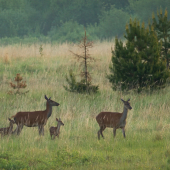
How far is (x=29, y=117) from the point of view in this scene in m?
9.57

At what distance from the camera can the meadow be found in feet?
25.1

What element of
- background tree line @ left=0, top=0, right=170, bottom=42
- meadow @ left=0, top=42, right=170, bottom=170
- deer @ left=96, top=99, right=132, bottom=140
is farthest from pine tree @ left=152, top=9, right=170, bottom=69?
background tree line @ left=0, top=0, right=170, bottom=42

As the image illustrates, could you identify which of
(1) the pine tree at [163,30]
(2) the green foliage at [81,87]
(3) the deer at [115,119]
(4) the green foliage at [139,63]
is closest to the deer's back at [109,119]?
(3) the deer at [115,119]

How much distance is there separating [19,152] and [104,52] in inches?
715

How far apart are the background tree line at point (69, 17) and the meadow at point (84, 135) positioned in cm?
2875

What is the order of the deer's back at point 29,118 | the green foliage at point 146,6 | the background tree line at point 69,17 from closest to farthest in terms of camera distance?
the deer's back at point 29,118 → the green foliage at point 146,6 → the background tree line at point 69,17

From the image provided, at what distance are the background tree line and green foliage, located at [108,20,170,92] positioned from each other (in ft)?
99.6

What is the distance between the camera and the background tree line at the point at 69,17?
1873 inches

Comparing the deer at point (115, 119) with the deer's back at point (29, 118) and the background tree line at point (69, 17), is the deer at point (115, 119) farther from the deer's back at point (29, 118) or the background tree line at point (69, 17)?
the background tree line at point (69, 17)

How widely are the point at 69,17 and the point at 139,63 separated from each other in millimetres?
36598

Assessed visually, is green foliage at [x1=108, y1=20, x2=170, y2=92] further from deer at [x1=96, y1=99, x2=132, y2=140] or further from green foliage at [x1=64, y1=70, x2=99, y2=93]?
deer at [x1=96, y1=99, x2=132, y2=140]

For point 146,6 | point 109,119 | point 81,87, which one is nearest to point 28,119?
point 109,119

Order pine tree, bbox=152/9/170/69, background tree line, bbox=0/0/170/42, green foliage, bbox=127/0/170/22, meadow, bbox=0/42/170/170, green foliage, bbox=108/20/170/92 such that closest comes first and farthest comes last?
meadow, bbox=0/42/170/170 → green foliage, bbox=108/20/170/92 → pine tree, bbox=152/9/170/69 → green foliage, bbox=127/0/170/22 → background tree line, bbox=0/0/170/42

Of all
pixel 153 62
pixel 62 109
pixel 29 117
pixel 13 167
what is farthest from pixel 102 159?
pixel 153 62
